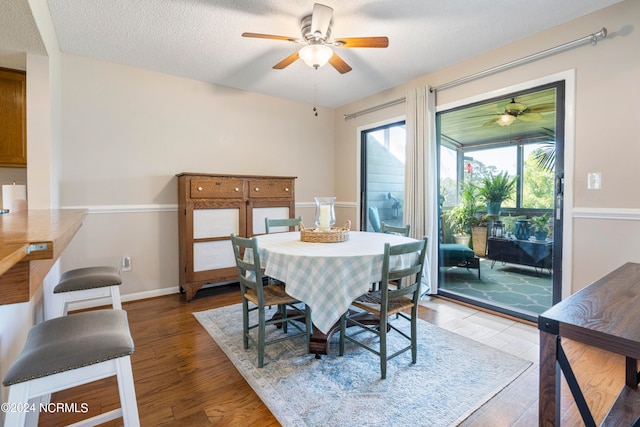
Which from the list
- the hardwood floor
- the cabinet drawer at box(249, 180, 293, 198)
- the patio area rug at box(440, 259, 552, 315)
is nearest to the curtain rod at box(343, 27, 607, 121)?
the cabinet drawer at box(249, 180, 293, 198)

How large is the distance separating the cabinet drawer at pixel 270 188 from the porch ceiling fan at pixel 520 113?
2.32 m

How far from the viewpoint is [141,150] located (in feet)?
10.7

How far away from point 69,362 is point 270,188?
9.22 feet

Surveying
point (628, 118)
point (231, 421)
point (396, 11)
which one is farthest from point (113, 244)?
point (628, 118)

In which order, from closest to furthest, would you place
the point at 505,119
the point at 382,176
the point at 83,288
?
1. the point at 83,288
2. the point at 505,119
3. the point at 382,176

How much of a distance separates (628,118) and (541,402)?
7.33 feet

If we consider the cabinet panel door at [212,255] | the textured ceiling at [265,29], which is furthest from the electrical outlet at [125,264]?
the textured ceiling at [265,29]

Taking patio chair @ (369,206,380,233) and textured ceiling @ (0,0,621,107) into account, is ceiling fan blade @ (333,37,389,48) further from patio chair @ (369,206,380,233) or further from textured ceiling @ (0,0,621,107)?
patio chair @ (369,206,380,233)

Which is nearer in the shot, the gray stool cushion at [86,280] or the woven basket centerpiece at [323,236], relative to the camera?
the gray stool cushion at [86,280]

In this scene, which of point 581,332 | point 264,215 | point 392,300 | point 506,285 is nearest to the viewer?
point 581,332

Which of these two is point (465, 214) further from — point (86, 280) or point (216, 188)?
point (86, 280)

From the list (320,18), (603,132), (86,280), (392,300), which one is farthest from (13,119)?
(603,132)

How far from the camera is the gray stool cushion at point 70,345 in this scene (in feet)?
3.02

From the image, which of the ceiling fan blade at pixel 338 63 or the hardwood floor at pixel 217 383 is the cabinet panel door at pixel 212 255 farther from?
the ceiling fan blade at pixel 338 63
